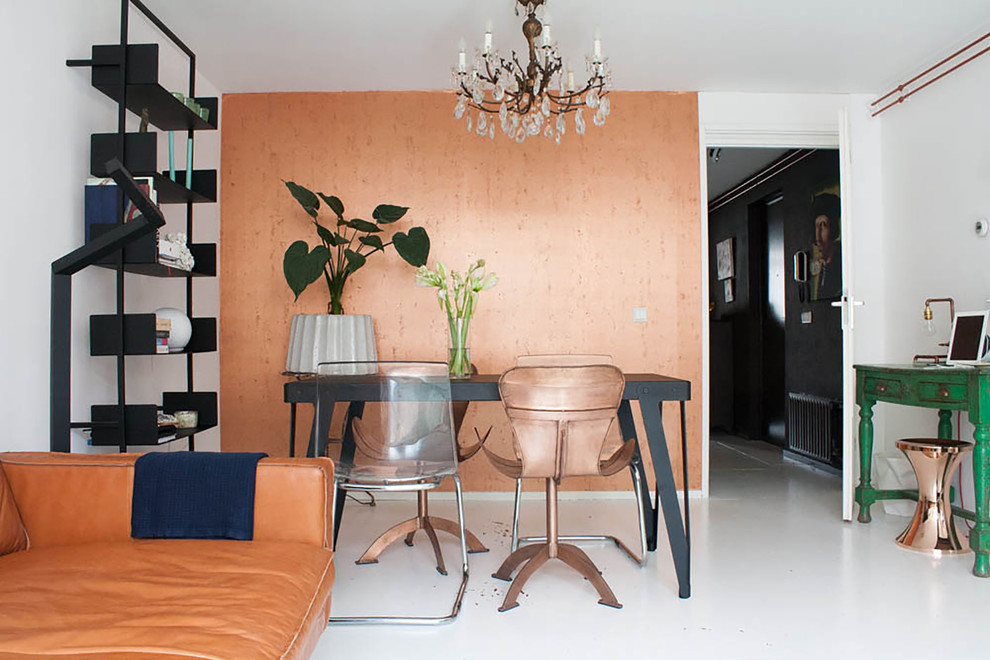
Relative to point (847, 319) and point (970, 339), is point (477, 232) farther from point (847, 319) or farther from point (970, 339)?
point (970, 339)

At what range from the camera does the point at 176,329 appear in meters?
2.86

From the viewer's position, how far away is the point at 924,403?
3082 mm

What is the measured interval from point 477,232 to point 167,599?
9.91 ft

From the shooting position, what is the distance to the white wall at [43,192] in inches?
87.2

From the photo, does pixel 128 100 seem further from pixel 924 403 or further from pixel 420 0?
pixel 924 403

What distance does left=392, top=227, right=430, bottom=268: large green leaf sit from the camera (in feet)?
12.1

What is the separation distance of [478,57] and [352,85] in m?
1.59

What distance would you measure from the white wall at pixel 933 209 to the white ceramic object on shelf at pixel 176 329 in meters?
3.76

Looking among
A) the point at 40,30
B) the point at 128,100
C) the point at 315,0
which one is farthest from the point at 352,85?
the point at 40,30

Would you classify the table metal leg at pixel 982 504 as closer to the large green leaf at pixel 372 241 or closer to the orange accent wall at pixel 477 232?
the orange accent wall at pixel 477 232

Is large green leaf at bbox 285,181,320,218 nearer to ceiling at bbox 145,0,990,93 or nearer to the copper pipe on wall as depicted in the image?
ceiling at bbox 145,0,990,93

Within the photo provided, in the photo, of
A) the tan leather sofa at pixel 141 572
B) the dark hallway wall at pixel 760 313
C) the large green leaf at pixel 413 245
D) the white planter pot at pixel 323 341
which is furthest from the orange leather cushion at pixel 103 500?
the dark hallway wall at pixel 760 313

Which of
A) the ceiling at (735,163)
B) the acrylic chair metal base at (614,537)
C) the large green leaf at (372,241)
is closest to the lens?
the acrylic chair metal base at (614,537)

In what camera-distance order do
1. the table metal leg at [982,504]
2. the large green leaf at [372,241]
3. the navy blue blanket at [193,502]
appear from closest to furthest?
the navy blue blanket at [193,502], the table metal leg at [982,504], the large green leaf at [372,241]
